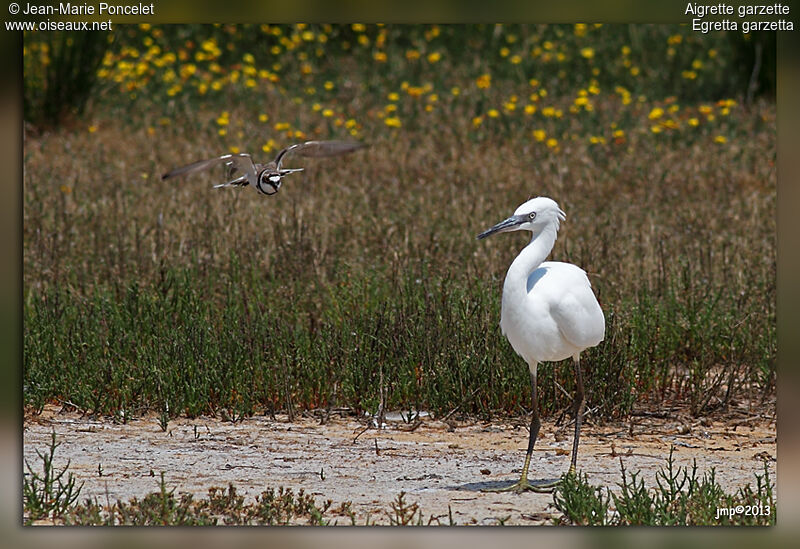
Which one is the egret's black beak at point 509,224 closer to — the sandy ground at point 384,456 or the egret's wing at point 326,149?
the egret's wing at point 326,149

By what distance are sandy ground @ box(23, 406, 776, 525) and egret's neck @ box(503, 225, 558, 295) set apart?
949mm

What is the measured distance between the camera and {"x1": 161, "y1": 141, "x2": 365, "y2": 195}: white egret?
4207 millimetres

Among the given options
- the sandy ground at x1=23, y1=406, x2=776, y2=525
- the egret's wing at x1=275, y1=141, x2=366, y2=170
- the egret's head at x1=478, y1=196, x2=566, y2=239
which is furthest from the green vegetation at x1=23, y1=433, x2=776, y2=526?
the egret's wing at x1=275, y1=141, x2=366, y2=170

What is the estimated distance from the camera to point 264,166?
436 cm

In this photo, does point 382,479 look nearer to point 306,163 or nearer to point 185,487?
point 185,487

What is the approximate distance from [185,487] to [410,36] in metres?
8.82

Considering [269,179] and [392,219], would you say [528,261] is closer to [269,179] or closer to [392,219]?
[269,179]

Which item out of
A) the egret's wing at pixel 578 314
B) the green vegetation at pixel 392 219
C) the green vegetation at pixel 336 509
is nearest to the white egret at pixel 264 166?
the egret's wing at pixel 578 314

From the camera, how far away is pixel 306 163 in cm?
1027

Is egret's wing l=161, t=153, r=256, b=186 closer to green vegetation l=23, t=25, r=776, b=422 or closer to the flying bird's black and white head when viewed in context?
the flying bird's black and white head

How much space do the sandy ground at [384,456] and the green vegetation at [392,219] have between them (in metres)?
0.17

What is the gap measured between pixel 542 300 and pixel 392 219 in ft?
12.8

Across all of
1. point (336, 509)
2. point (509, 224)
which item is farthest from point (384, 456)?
point (509, 224)

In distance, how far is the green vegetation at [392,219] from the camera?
6590 mm
